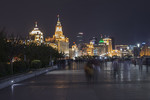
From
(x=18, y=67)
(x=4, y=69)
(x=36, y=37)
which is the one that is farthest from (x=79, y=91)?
(x=36, y=37)

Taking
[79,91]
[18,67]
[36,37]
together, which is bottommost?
[79,91]

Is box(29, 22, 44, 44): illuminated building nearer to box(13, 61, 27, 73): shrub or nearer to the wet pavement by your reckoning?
box(13, 61, 27, 73): shrub

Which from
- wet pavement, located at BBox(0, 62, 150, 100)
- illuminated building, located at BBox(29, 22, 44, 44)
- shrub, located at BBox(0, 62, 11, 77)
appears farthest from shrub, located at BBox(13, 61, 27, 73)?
illuminated building, located at BBox(29, 22, 44, 44)

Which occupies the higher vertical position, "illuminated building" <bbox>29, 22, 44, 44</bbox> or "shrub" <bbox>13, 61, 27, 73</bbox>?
"illuminated building" <bbox>29, 22, 44, 44</bbox>

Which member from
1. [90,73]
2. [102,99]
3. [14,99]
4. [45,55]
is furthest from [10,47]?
[45,55]

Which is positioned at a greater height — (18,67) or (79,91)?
(18,67)

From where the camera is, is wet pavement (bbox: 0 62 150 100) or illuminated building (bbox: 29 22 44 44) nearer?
wet pavement (bbox: 0 62 150 100)

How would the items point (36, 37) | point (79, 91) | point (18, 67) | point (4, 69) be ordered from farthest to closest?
point (36, 37) → point (18, 67) → point (4, 69) → point (79, 91)

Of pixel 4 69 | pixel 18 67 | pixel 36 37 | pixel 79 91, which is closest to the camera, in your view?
pixel 79 91

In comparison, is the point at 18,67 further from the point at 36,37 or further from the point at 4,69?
the point at 36,37

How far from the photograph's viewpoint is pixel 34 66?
29.8 meters

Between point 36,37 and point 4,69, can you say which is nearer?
point 4,69

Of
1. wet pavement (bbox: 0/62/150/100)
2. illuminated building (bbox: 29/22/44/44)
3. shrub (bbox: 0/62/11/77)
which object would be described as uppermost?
illuminated building (bbox: 29/22/44/44)

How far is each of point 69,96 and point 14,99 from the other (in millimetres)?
2221
